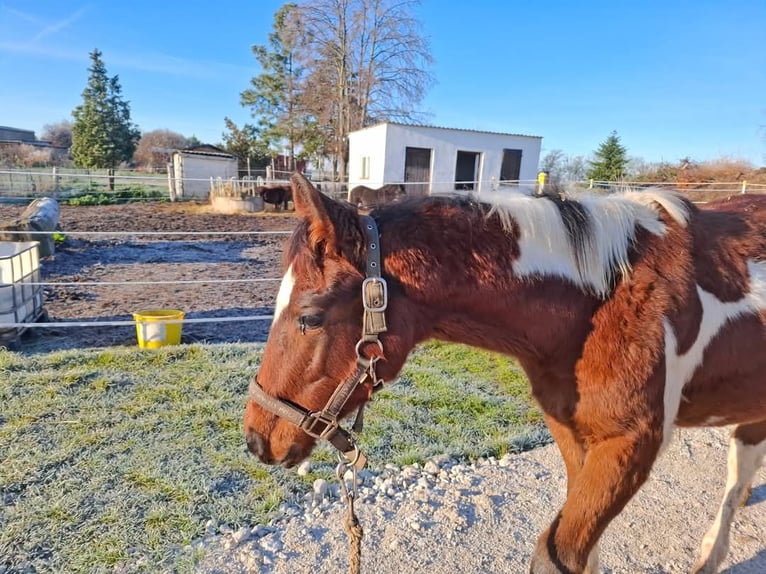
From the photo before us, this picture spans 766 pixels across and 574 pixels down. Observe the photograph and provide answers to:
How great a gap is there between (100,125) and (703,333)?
4136 centimetres

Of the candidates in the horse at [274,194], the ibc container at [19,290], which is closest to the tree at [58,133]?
the horse at [274,194]

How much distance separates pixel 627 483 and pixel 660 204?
977 millimetres

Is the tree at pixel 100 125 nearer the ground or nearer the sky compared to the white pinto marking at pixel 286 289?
nearer the sky

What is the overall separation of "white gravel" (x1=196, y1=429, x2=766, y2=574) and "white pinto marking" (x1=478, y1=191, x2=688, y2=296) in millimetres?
1531

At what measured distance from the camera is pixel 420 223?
1435 mm

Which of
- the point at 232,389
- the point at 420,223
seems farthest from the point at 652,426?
the point at 232,389

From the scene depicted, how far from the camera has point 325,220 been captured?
4.27 ft

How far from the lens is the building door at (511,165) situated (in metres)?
22.2

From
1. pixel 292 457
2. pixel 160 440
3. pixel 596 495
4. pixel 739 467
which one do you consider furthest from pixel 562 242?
pixel 160 440

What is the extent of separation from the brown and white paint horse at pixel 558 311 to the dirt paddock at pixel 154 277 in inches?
150

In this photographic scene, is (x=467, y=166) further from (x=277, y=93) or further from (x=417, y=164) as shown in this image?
(x=277, y=93)

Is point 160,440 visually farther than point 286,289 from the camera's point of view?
Yes

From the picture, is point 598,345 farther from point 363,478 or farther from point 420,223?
point 363,478

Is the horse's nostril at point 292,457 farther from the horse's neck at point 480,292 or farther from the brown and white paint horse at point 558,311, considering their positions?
the horse's neck at point 480,292
